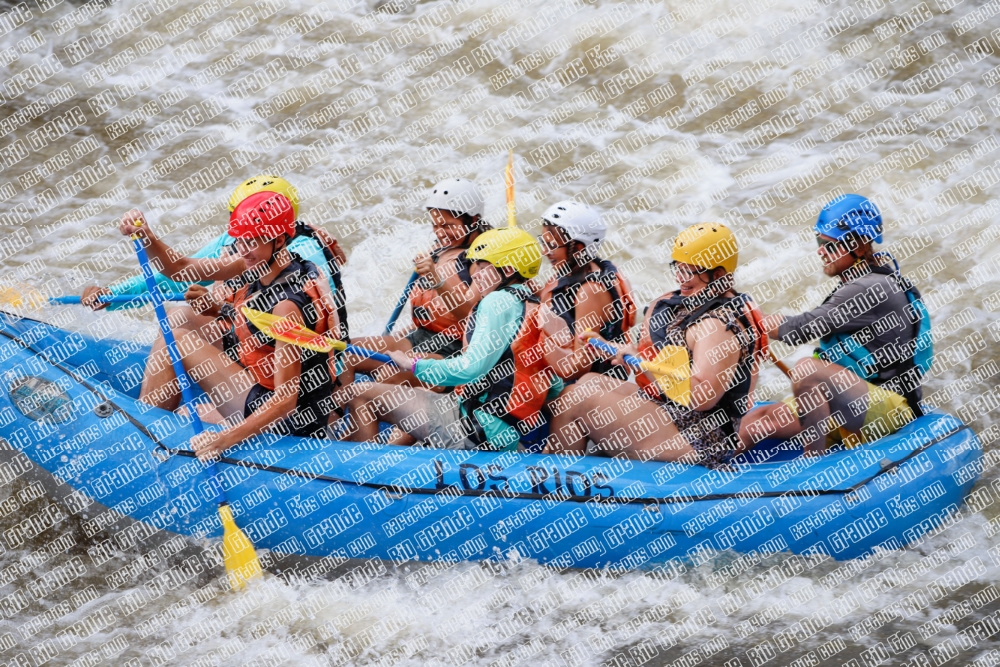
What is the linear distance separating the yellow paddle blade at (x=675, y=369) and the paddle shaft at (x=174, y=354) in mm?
1777

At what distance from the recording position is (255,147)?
962cm

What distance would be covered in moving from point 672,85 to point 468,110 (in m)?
1.80

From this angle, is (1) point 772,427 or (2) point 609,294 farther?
(1) point 772,427

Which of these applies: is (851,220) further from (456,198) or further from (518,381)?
(456,198)

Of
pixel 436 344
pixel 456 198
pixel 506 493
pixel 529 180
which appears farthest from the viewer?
pixel 529 180

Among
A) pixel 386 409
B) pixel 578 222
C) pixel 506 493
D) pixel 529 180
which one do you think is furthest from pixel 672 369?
pixel 529 180

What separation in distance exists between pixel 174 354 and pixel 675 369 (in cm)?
204

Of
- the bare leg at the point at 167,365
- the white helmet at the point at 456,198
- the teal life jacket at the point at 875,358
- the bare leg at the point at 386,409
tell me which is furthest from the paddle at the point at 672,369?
the bare leg at the point at 167,365

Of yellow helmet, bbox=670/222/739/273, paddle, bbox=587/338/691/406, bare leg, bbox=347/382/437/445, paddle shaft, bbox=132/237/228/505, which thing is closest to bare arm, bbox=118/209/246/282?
paddle shaft, bbox=132/237/228/505

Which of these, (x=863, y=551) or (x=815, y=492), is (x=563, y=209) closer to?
(x=815, y=492)

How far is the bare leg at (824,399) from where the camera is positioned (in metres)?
4.63

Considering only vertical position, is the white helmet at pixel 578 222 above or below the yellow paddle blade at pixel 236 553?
above

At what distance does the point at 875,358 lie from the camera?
4641mm

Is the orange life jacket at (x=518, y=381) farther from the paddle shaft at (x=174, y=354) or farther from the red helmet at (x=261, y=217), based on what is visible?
the paddle shaft at (x=174, y=354)
